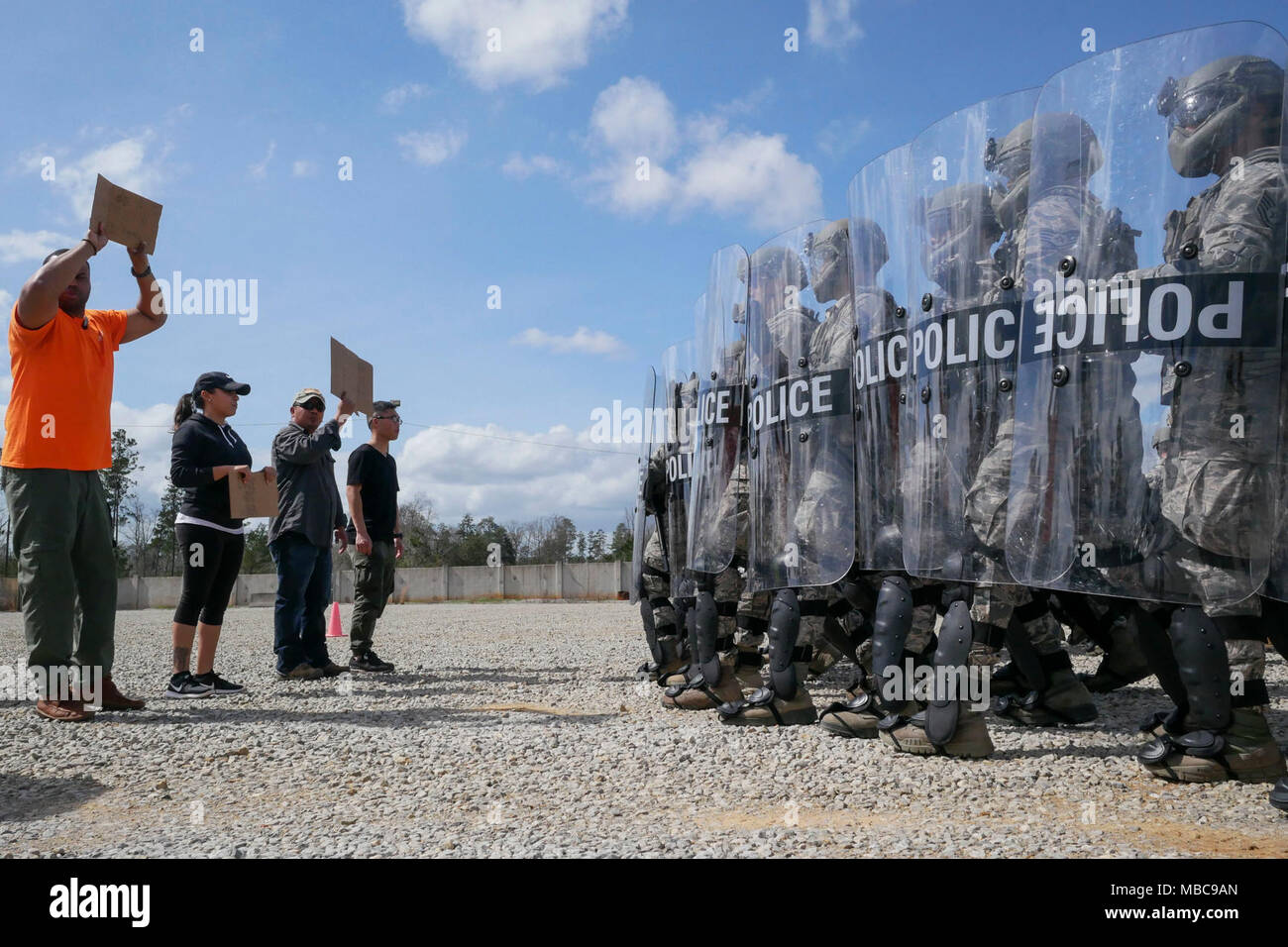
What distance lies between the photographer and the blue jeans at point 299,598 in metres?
6.55

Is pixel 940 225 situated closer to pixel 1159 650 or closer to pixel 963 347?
pixel 963 347

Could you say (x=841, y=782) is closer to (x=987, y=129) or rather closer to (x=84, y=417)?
(x=987, y=129)

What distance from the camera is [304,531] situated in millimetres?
6500

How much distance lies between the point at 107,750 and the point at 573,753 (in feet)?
6.55

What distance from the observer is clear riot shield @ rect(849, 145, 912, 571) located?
399 centimetres

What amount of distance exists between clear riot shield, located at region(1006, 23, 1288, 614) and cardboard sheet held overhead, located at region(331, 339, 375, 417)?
4.38m

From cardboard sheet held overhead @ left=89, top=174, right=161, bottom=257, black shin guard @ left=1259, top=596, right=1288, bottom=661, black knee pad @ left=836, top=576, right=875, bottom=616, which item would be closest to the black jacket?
cardboard sheet held overhead @ left=89, top=174, right=161, bottom=257

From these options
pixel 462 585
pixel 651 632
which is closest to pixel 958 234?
pixel 651 632

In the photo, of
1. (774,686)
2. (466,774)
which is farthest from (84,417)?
(774,686)

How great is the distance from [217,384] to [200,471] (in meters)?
0.63

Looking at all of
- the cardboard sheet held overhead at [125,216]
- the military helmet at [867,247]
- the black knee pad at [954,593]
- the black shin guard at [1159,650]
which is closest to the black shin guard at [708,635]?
the black knee pad at [954,593]

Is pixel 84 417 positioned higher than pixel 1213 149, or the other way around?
pixel 1213 149

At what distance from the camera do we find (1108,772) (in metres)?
3.45
